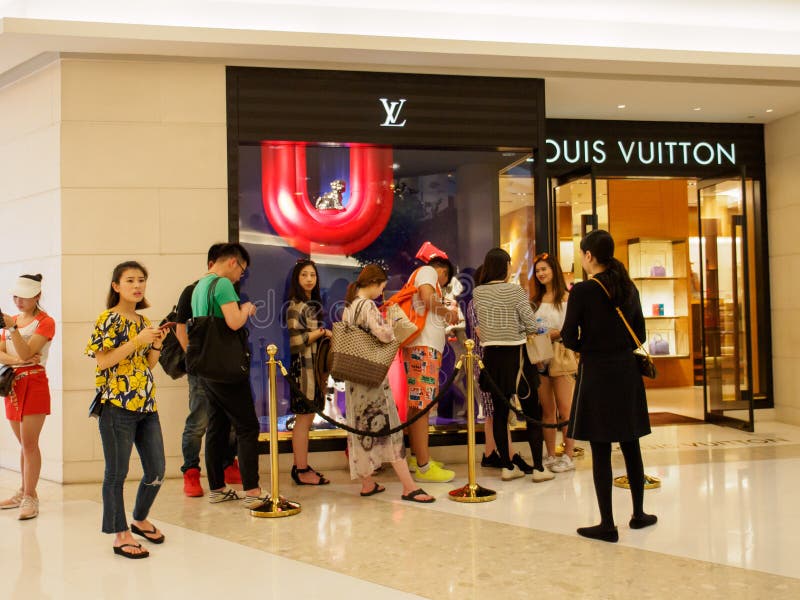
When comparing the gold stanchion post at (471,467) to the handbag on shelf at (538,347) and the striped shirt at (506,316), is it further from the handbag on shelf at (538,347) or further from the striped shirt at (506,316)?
the handbag on shelf at (538,347)

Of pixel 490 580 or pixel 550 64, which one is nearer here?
pixel 490 580

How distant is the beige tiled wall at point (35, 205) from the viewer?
557cm

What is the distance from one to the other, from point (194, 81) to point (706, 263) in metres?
5.23

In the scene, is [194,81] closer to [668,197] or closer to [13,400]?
[13,400]

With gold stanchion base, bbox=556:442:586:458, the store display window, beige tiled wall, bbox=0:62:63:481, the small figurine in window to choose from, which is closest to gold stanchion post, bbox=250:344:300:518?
the store display window

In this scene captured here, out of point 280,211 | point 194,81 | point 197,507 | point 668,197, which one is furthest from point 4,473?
point 668,197

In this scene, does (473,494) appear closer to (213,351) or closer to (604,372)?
(604,372)

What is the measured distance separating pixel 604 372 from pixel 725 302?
4.30 meters

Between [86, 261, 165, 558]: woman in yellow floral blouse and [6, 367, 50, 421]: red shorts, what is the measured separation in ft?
3.37

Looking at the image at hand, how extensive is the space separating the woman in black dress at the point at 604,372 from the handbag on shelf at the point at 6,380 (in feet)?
10.4

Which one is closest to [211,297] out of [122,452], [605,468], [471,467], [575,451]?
[122,452]

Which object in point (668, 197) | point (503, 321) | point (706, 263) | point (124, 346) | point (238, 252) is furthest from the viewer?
point (668, 197)

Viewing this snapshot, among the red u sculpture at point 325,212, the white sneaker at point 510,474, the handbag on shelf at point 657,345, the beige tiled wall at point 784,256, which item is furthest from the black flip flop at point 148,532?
the handbag on shelf at point 657,345

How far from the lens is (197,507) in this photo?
4691 mm
